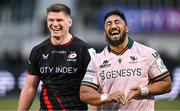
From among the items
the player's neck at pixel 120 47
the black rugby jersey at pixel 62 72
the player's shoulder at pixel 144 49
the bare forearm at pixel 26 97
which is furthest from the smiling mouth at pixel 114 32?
the bare forearm at pixel 26 97

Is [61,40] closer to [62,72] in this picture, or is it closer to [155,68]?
[62,72]

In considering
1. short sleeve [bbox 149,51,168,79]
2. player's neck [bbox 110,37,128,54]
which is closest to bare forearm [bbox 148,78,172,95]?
short sleeve [bbox 149,51,168,79]

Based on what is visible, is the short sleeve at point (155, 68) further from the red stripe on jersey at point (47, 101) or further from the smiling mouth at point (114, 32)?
the red stripe on jersey at point (47, 101)

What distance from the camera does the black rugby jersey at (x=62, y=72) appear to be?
701 centimetres

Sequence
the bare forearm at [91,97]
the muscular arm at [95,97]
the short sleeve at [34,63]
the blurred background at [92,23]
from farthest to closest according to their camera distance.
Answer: the blurred background at [92,23], the short sleeve at [34,63], the bare forearm at [91,97], the muscular arm at [95,97]

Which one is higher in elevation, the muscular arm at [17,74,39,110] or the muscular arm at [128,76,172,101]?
the muscular arm at [128,76,172,101]

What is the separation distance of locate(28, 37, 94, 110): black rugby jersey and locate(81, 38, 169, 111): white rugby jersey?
682mm

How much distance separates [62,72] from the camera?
7.00 m

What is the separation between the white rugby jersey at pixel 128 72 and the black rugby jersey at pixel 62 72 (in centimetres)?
68

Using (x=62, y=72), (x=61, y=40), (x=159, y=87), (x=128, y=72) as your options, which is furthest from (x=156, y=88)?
(x=61, y=40)

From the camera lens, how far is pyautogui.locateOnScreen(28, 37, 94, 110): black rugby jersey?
701 cm

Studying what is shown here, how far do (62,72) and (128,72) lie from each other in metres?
1.04

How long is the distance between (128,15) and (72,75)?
72.1 ft

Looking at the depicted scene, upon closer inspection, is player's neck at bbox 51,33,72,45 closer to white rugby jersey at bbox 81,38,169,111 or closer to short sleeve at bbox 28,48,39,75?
short sleeve at bbox 28,48,39,75
